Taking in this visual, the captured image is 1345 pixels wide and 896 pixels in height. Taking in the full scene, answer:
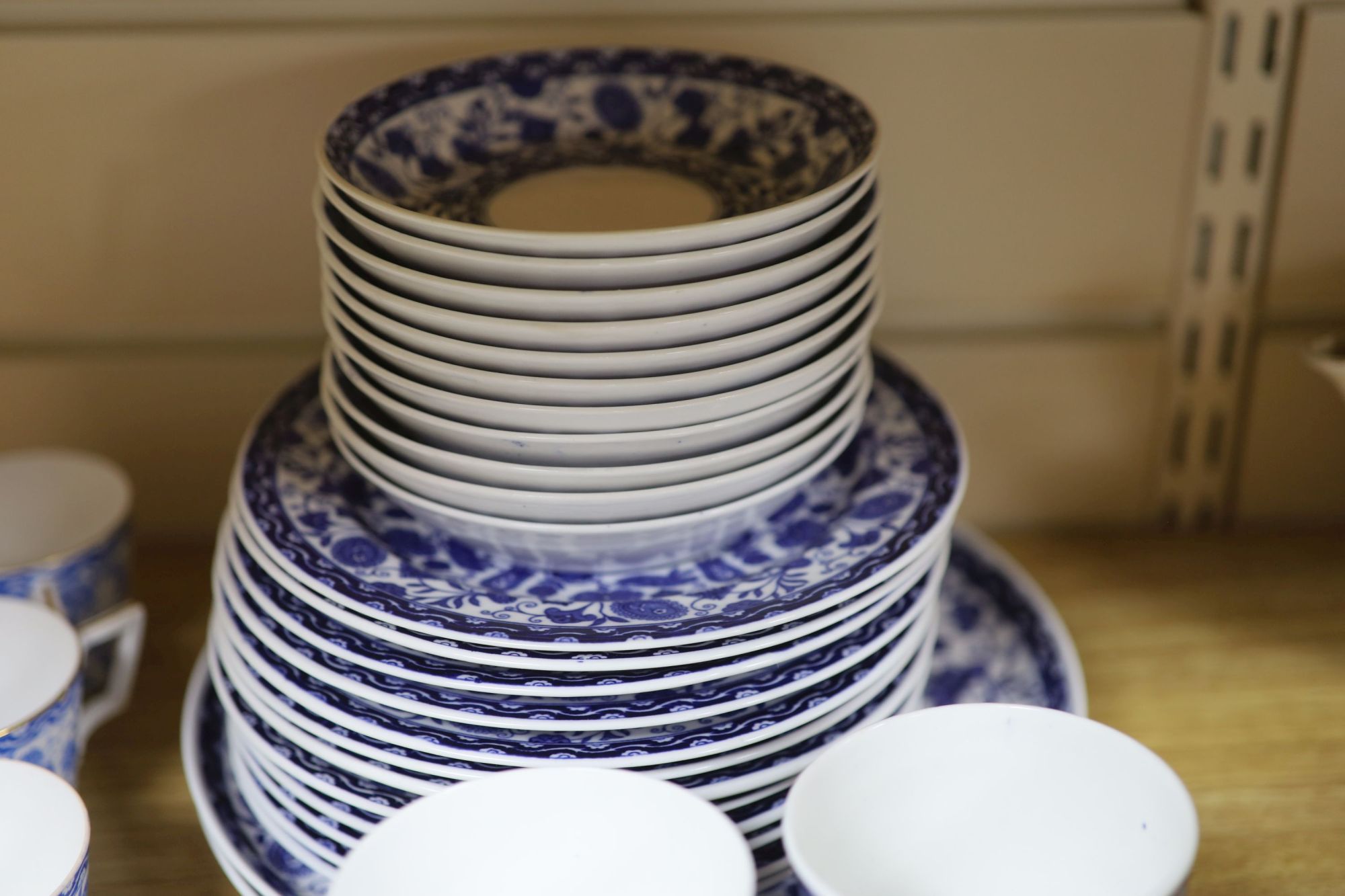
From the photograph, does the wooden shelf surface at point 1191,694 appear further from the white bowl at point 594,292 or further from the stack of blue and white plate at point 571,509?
the white bowl at point 594,292

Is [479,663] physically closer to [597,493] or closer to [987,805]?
[597,493]

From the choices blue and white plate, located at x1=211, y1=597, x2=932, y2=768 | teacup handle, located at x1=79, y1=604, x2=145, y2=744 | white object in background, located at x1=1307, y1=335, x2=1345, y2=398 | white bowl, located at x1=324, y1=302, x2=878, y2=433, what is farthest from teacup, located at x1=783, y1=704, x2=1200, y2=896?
teacup handle, located at x1=79, y1=604, x2=145, y2=744

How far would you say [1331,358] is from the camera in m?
0.66

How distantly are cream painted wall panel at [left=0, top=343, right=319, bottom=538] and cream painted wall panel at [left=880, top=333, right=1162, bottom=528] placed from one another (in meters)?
0.40

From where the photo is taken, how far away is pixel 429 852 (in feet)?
1.54

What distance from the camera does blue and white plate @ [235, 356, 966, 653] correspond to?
1.63 ft

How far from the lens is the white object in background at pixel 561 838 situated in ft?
1.52

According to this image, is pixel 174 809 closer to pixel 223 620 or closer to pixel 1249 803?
pixel 223 620

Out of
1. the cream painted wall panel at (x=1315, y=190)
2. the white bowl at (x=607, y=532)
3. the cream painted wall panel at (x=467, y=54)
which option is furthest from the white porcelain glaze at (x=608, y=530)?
the cream painted wall panel at (x=1315, y=190)

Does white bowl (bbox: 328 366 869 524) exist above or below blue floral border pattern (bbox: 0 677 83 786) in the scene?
above

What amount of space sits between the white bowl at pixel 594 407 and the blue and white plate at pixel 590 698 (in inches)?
4.0

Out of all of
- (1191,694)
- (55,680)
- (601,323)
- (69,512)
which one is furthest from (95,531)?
(1191,694)

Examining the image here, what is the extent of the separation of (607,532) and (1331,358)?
400mm

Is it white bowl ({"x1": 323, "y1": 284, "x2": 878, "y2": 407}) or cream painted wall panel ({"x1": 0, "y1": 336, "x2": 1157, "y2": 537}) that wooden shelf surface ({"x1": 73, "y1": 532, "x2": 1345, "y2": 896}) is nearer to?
cream painted wall panel ({"x1": 0, "y1": 336, "x2": 1157, "y2": 537})
